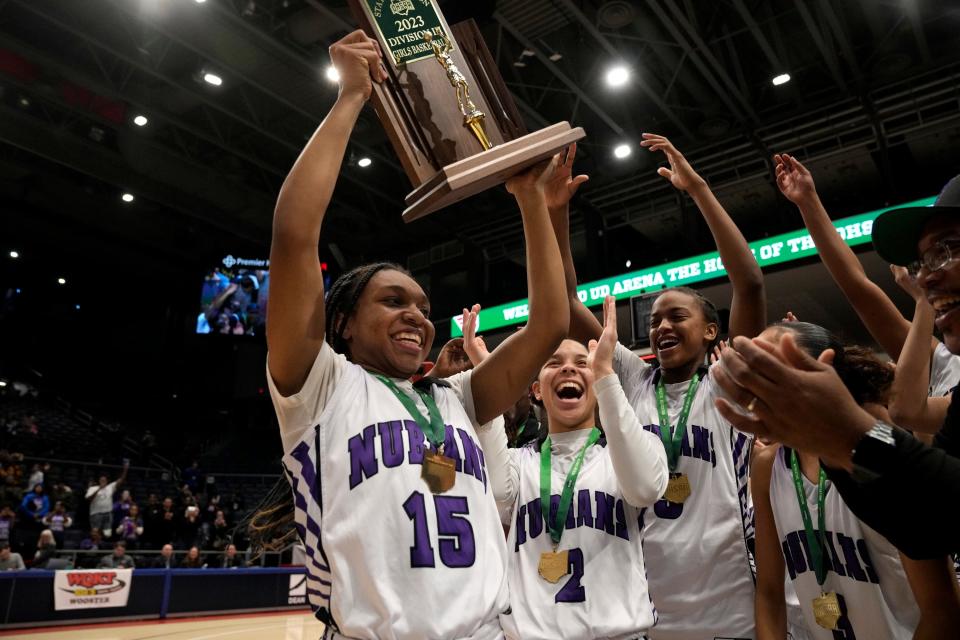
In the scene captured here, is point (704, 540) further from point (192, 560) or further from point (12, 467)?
point (12, 467)

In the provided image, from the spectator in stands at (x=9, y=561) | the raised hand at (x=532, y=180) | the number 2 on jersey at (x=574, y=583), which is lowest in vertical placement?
the number 2 on jersey at (x=574, y=583)

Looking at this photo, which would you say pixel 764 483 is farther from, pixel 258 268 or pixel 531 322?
pixel 258 268

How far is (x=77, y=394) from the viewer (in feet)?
74.9

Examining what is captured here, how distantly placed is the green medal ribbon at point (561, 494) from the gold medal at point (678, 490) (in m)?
0.32

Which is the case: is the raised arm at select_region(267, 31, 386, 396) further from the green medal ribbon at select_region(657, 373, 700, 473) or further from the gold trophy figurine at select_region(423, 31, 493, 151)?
the green medal ribbon at select_region(657, 373, 700, 473)

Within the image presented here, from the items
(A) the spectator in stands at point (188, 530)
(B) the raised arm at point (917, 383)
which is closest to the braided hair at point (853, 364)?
(B) the raised arm at point (917, 383)

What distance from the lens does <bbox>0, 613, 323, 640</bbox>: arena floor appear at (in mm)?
8250

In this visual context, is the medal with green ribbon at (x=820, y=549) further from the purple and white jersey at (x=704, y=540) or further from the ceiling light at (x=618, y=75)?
the ceiling light at (x=618, y=75)

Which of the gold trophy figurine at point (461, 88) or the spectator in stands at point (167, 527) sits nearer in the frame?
the gold trophy figurine at point (461, 88)

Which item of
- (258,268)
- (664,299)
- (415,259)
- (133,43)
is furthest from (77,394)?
(664,299)

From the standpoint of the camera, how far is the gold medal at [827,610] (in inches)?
78.6

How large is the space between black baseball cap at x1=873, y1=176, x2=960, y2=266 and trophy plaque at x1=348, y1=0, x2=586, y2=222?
83 centimetres

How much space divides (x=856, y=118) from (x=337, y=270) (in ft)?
40.3

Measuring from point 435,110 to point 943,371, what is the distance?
96.8 inches
